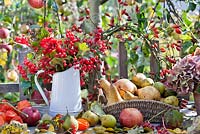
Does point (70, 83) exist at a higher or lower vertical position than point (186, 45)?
lower

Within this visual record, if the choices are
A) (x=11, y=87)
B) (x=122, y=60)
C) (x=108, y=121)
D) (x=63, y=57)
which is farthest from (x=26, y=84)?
(x=122, y=60)

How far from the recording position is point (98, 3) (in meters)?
2.19

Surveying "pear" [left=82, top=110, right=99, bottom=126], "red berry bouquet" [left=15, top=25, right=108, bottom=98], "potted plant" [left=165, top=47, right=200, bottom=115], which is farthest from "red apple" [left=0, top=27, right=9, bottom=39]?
"potted plant" [left=165, top=47, right=200, bottom=115]

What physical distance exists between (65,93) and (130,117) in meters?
0.25

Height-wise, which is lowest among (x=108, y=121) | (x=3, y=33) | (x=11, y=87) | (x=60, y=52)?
(x=108, y=121)

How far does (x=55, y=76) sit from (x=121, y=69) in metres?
0.72

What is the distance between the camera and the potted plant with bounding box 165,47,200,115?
1545mm

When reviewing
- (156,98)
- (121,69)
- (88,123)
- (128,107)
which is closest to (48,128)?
(88,123)

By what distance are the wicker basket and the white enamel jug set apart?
121mm

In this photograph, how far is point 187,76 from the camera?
1.55 m

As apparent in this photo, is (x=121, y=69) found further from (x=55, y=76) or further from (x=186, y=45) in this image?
(x=55, y=76)

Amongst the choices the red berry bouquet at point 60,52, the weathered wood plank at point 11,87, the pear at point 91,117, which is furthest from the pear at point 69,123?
the weathered wood plank at point 11,87

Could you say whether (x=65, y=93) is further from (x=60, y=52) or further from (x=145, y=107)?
(x=145, y=107)

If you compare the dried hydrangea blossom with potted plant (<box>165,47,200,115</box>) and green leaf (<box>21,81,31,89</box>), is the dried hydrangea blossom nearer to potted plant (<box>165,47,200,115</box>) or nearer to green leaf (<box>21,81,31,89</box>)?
potted plant (<box>165,47,200,115</box>)
